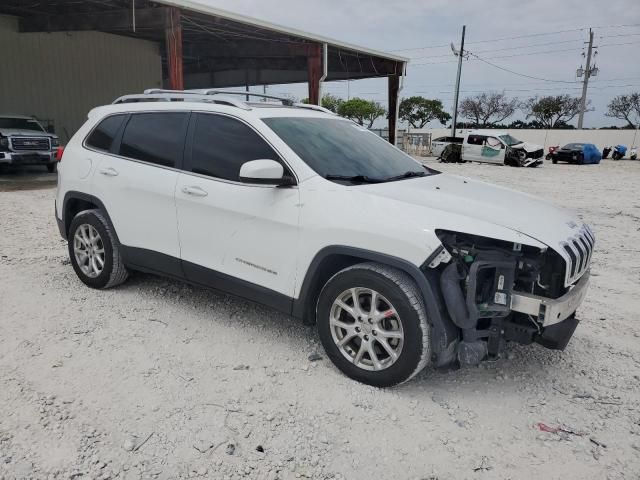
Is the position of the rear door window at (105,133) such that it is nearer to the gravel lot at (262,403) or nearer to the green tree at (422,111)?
the gravel lot at (262,403)

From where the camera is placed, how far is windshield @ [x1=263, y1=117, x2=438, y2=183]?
136 inches

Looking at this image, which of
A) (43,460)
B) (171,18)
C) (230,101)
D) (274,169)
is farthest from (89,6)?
(43,460)

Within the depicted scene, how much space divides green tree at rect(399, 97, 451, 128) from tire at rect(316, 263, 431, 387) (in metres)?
62.6

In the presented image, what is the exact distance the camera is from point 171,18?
1348 cm

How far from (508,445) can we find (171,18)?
13.9 metres

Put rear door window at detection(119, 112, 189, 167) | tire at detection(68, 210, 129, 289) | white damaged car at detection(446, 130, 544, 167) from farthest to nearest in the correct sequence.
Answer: white damaged car at detection(446, 130, 544, 167) → tire at detection(68, 210, 129, 289) → rear door window at detection(119, 112, 189, 167)

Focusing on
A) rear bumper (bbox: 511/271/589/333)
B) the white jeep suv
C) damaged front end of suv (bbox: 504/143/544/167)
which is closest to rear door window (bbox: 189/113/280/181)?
the white jeep suv

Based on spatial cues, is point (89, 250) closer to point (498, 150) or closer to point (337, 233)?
point (337, 233)

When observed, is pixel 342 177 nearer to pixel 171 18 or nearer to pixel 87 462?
pixel 87 462

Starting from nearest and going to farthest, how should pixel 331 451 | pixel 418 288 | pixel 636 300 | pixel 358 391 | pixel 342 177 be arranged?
pixel 331 451
pixel 418 288
pixel 358 391
pixel 342 177
pixel 636 300

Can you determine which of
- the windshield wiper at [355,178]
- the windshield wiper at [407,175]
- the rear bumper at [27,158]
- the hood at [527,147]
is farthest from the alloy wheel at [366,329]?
the hood at [527,147]

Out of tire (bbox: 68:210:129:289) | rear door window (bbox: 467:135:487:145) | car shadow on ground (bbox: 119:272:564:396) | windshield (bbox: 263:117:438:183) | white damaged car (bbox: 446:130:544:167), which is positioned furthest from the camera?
rear door window (bbox: 467:135:487:145)

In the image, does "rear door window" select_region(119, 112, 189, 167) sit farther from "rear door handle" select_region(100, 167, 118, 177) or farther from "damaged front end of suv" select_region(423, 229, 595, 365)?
"damaged front end of suv" select_region(423, 229, 595, 365)

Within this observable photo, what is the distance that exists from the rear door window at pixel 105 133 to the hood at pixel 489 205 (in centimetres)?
254
